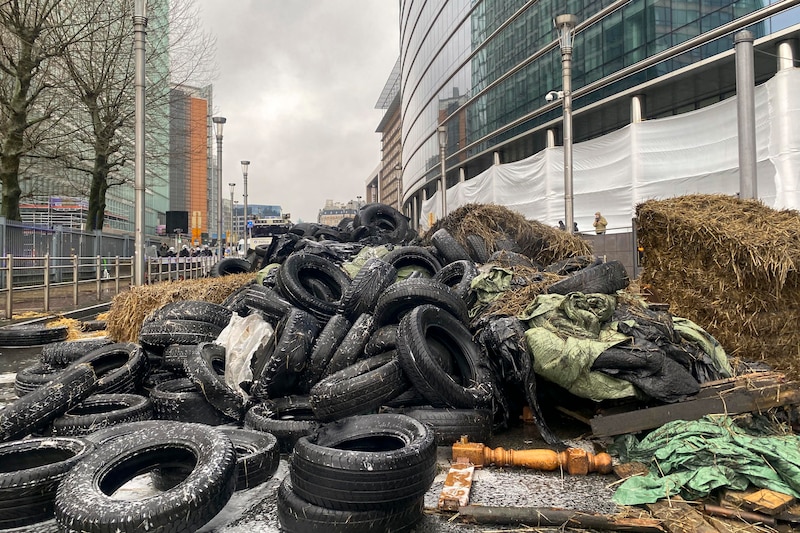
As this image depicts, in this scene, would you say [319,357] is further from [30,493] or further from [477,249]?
[477,249]

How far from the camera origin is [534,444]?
15.3ft

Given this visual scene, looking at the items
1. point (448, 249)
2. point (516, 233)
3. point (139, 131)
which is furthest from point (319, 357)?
point (139, 131)

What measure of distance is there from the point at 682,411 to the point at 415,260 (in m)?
5.12

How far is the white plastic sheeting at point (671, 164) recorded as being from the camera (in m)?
14.8

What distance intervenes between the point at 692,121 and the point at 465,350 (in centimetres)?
1802

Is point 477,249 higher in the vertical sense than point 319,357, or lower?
higher

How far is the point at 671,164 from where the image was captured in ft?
64.6

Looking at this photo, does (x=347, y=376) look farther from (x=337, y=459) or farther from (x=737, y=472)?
(x=737, y=472)

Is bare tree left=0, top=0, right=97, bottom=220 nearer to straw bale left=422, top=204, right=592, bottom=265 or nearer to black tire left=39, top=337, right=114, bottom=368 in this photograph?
black tire left=39, top=337, right=114, bottom=368

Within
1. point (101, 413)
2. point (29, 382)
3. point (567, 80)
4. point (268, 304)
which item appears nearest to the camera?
point (101, 413)

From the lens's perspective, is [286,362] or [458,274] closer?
[286,362]

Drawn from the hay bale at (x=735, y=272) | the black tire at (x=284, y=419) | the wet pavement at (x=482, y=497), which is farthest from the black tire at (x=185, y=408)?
the hay bale at (x=735, y=272)

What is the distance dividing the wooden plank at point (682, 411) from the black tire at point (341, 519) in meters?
2.01

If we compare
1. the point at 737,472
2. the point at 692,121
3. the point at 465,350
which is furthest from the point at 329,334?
the point at 692,121
